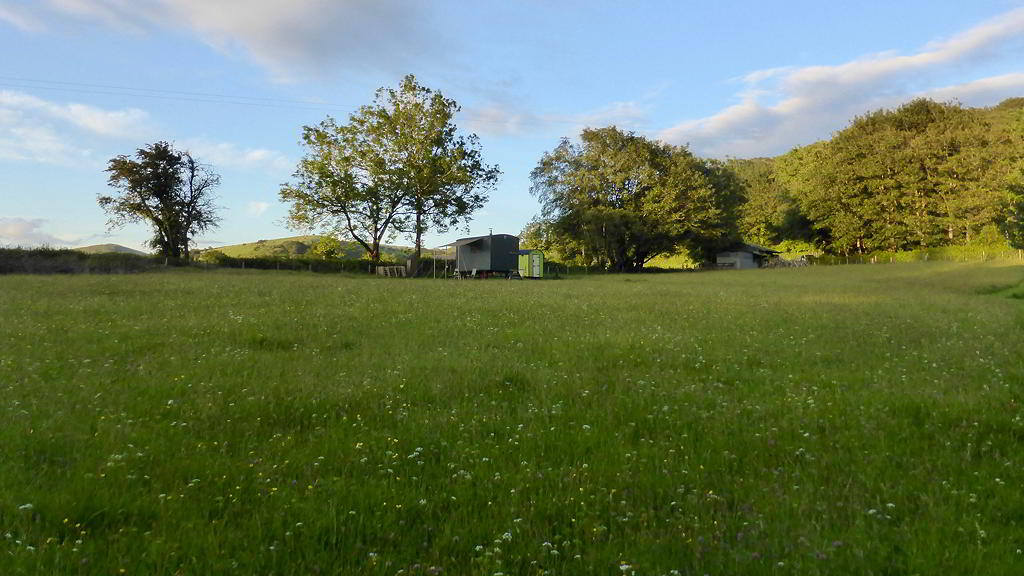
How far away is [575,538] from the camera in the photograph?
3.86 metres

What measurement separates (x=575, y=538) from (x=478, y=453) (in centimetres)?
184

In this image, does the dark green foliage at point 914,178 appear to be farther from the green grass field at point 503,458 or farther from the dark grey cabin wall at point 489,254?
the green grass field at point 503,458

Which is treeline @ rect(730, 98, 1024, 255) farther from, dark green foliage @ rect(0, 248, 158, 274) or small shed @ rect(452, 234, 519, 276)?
dark green foliage @ rect(0, 248, 158, 274)

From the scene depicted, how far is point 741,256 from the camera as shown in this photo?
326 feet

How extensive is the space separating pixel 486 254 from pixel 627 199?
92.5 ft

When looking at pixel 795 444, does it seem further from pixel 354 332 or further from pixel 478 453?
pixel 354 332

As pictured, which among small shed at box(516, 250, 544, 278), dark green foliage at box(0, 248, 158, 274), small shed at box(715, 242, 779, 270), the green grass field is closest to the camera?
the green grass field

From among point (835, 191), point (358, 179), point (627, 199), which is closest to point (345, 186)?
point (358, 179)

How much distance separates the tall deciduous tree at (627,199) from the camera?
254 feet

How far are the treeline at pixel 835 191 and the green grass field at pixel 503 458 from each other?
6932 cm

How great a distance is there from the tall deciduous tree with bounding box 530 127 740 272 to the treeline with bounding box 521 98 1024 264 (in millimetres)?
190

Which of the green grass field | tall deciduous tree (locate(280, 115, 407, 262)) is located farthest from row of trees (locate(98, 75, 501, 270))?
the green grass field

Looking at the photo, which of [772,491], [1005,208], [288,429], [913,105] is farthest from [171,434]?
[913,105]

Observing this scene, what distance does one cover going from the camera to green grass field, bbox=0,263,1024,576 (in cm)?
368
